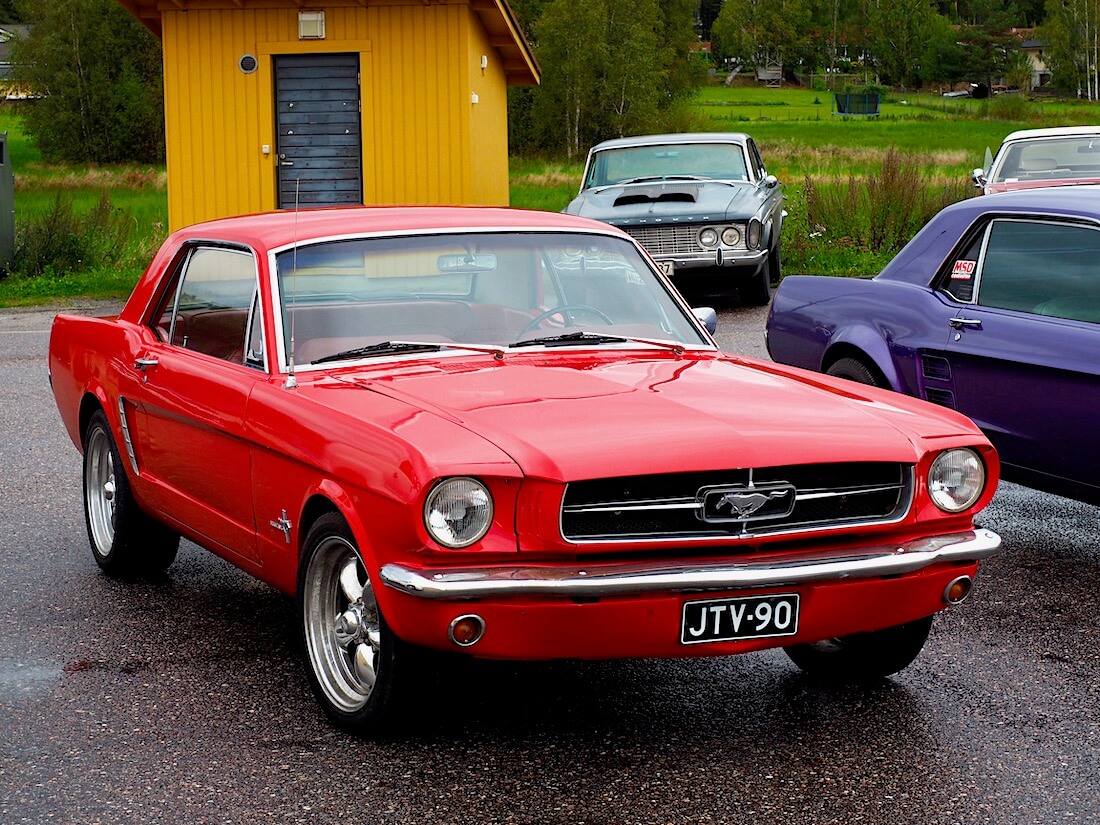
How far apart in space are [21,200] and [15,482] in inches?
1614

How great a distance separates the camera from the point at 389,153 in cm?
2038

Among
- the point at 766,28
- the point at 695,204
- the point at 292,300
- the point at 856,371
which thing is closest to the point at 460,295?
the point at 292,300

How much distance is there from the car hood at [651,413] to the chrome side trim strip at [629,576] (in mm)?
247

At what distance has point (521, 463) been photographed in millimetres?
3885

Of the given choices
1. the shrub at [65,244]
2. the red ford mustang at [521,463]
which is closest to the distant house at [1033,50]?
the shrub at [65,244]

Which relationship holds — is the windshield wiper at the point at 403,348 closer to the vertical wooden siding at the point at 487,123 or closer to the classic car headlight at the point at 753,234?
the classic car headlight at the point at 753,234

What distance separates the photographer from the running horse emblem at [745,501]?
4016 mm

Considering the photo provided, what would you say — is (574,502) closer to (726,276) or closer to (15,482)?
(15,482)

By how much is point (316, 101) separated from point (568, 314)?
51.6 feet

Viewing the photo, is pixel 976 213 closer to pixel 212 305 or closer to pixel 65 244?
pixel 212 305

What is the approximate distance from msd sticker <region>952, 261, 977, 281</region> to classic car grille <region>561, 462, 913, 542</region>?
3.11 metres

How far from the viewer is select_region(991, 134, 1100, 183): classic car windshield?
15867 millimetres

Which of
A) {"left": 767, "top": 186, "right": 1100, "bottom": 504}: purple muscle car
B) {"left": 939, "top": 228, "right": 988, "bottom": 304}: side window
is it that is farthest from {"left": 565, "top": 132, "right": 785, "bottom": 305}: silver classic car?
{"left": 939, "top": 228, "right": 988, "bottom": 304}: side window

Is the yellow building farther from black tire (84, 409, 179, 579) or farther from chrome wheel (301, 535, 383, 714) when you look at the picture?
chrome wheel (301, 535, 383, 714)
